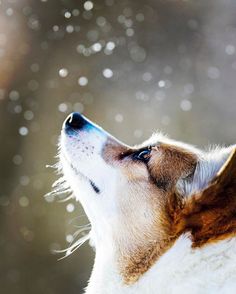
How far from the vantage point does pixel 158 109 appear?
11.1 meters

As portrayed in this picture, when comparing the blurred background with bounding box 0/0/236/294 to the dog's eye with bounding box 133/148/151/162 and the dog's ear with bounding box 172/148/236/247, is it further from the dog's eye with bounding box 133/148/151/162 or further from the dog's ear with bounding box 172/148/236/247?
the dog's ear with bounding box 172/148/236/247

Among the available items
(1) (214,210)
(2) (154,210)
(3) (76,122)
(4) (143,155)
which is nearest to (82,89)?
(3) (76,122)

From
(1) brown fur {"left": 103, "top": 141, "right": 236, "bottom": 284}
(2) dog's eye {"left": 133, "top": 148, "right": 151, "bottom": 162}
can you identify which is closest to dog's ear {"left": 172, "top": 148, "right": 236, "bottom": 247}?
(1) brown fur {"left": 103, "top": 141, "right": 236, "bottom": 284}

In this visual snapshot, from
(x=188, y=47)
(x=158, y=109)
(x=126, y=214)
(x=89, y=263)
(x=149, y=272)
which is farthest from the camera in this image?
(x=188, y=47)

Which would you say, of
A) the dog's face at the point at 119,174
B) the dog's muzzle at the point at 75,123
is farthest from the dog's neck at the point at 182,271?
the dog's muzzle at the point at 75,123

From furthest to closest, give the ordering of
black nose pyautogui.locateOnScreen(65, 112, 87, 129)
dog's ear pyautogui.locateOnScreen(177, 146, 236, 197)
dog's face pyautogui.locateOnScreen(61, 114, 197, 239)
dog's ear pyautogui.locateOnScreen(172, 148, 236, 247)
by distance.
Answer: black nose pyautogui.locateOnScreen(65, 112, 87, 129), dog's face pyautogui.locateOnScreen(61, 114, 197, 239), dog's ear pyautogui.locateOnScreen(177, 146, 236, 197), dog's ear pyautogui.locateOnScreen(172, 148, 236, 247)

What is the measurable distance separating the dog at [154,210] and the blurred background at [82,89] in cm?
607

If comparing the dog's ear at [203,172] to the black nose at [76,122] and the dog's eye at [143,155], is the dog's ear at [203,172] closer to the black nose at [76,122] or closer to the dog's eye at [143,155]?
the dog's eye at [143,155]

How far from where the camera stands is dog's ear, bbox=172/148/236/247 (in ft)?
7.66

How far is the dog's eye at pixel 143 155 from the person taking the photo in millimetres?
3021

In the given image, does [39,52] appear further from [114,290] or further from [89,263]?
[114,290]

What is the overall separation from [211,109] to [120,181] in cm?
839

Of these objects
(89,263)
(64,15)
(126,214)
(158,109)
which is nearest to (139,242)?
(126,214)

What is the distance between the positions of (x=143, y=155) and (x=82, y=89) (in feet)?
26.1
